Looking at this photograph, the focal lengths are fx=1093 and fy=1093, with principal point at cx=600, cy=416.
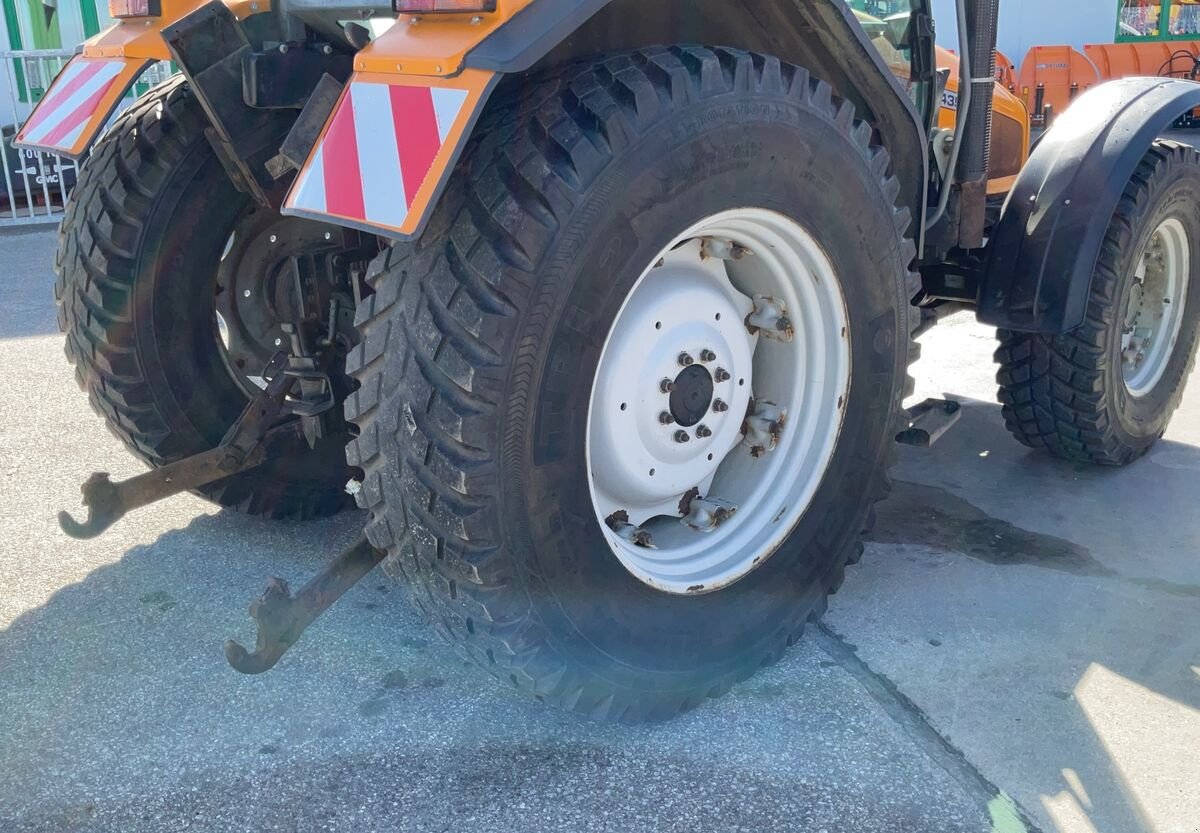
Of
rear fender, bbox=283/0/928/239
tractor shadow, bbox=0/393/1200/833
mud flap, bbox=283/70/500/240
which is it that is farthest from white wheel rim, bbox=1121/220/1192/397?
mud flap, bbox=283/70/500/240

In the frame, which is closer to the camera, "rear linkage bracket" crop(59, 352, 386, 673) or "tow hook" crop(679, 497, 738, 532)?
"rear linkage bracket" crop(59, 352, 386, 673)

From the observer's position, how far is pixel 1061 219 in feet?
11.1

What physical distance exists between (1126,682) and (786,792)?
1052 millimetres

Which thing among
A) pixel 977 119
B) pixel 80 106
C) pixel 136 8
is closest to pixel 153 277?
pixel 80 106

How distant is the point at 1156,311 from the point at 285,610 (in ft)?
11.9

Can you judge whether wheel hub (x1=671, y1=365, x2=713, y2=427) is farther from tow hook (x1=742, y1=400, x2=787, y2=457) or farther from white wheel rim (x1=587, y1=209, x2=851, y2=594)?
tow hook (x1=742, y1=400, x2=787, y2=457)

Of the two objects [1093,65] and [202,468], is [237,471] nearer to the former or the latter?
[202,468]

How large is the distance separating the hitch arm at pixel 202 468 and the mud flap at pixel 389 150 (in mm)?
1193

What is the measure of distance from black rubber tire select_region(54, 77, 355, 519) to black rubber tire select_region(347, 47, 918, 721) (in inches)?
51.4

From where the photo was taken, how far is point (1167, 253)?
427 cm

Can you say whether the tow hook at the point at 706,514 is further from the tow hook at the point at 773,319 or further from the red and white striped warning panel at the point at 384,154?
the red and white striped warning panel at the point at 384,154

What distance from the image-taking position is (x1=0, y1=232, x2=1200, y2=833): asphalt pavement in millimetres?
2340

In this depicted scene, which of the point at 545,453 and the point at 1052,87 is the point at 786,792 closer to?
the point at 545,453

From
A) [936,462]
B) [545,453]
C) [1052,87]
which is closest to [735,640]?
[545,453]
